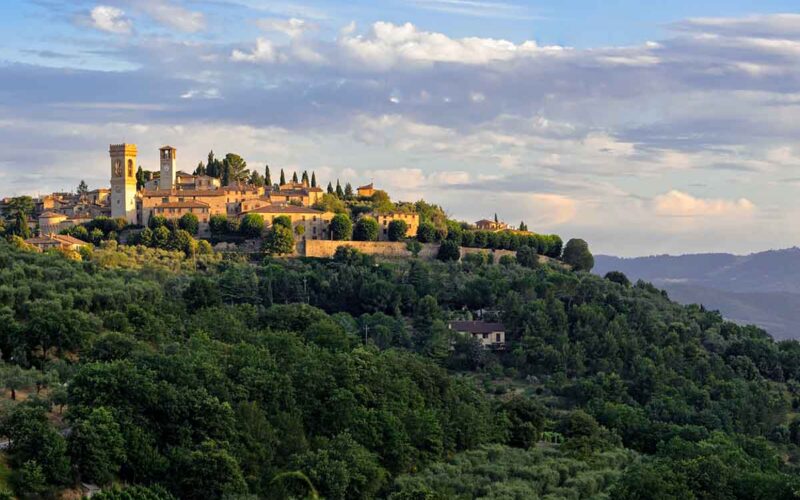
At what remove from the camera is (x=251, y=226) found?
8181 centimetres

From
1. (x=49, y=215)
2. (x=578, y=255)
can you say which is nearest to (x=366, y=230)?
(x=578, y=255)

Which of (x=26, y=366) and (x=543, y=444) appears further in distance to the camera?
(x=543, y=444)

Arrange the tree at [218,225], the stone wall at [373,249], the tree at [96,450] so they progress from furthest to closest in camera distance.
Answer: the tree at [218,225], the stone wall at [373,249], the tree at [96,450]

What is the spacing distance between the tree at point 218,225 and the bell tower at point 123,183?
5.83 meters

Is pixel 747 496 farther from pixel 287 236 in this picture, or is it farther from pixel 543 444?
pixel 287 236

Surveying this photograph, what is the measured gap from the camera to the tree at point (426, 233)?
86.7 m

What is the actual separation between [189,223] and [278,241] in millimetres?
6733

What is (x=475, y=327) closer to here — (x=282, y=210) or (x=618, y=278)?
(x=618, y=278)

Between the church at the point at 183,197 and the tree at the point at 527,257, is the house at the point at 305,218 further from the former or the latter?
the tree at the point at 527,257

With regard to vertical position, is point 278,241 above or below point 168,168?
below

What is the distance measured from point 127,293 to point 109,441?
21.8m

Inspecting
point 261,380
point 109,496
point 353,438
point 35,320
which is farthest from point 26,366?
point 109,496

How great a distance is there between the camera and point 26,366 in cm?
4197

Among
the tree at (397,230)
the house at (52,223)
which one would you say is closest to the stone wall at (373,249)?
the tree at (397,230)
